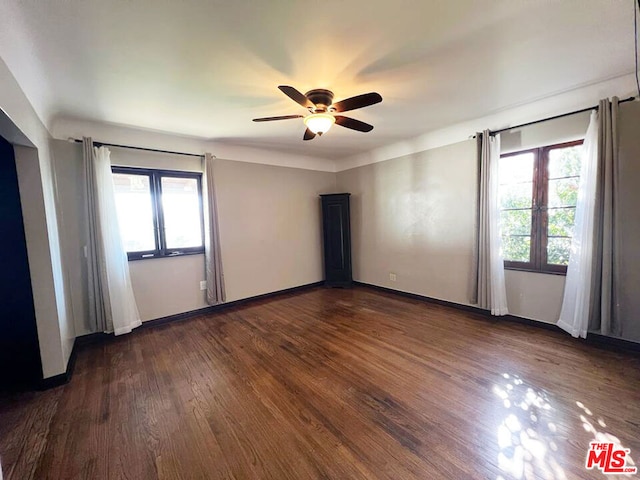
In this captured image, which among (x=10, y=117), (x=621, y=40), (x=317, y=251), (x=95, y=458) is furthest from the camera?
(x=317, y=251)

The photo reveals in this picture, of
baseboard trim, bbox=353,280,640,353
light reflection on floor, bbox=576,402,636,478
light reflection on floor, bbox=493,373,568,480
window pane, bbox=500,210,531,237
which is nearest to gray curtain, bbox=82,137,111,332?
light reflection on floor, bbox=493,373,568,480

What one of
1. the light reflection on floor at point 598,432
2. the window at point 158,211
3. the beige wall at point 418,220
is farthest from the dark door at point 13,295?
the beige wall at point 418,220

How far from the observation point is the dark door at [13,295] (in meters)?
2.05

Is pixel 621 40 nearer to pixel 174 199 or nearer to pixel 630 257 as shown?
pixel 630 257

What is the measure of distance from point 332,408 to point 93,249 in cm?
315

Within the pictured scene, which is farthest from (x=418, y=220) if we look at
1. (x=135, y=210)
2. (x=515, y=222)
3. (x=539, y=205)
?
(x=135, y=210)

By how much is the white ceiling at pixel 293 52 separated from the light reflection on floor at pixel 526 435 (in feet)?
8.50

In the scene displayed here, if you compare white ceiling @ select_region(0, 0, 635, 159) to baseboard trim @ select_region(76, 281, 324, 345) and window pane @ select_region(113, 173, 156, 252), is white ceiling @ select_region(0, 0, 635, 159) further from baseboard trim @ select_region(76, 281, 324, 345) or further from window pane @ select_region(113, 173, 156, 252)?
baseboard trim @ select_region(76, 281, 324, 345)

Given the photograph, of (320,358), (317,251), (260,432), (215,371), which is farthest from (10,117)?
(317,251)

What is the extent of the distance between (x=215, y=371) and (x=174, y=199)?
2513 millimetres

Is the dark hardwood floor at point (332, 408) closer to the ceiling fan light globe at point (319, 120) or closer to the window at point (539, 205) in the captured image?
the window at point (539, 205)

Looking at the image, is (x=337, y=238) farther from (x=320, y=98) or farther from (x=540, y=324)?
(x=540, y=324)

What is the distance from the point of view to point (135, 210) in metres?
3.33

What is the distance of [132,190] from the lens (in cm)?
332
